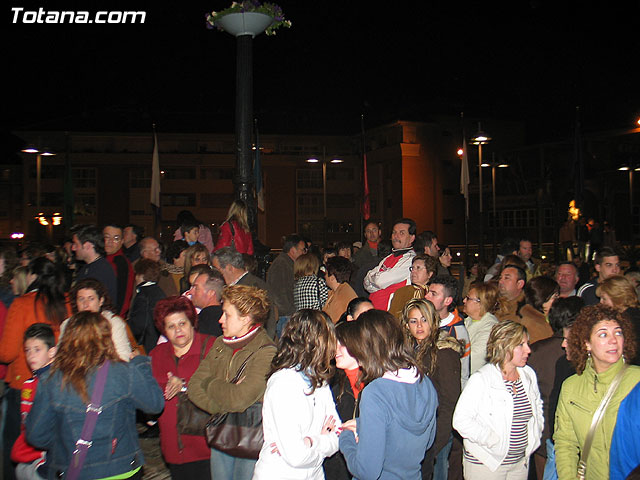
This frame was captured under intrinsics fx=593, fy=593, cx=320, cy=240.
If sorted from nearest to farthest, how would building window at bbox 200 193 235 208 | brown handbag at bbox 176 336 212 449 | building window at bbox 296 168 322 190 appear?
brown handbag at bbox 176 336 212 449 < building window at bbox 200 193 235 208 < building window at bbox 296 168 322 190

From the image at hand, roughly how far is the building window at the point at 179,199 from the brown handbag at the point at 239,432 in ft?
159

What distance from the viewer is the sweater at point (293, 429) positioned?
3.51 m

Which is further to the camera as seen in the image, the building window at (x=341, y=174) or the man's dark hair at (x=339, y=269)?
the building window at (x=341, y=174)

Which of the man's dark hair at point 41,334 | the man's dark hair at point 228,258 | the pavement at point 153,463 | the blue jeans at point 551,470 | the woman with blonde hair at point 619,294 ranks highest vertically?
the man's dark hair at point 228,258

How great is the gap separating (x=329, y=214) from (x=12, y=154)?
30.8 m

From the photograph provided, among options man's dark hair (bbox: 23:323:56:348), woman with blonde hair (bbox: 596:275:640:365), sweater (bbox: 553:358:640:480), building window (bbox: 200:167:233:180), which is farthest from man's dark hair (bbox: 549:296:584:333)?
building window (bbox: 200:167:233:180)

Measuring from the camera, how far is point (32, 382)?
4.63m

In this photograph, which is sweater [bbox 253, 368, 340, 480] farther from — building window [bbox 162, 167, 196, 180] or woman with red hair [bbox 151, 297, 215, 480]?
building window [bbox 162, 167, 196, 180]

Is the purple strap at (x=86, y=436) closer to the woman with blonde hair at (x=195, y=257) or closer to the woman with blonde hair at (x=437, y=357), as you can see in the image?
the woman with blonde hair at (x=437, y=357)

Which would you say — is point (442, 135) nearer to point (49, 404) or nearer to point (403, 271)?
point (403, 271)

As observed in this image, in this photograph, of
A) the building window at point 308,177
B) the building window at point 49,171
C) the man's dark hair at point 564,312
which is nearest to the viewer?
the man's dark hair at point 564,312

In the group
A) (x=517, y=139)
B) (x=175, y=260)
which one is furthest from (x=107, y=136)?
(x=175, y=260)

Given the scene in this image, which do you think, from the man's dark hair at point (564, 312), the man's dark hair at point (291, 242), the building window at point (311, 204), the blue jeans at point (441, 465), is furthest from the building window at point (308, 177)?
the blue jeans at point (441, 465)

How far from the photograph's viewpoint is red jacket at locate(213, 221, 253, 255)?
8055 mm
